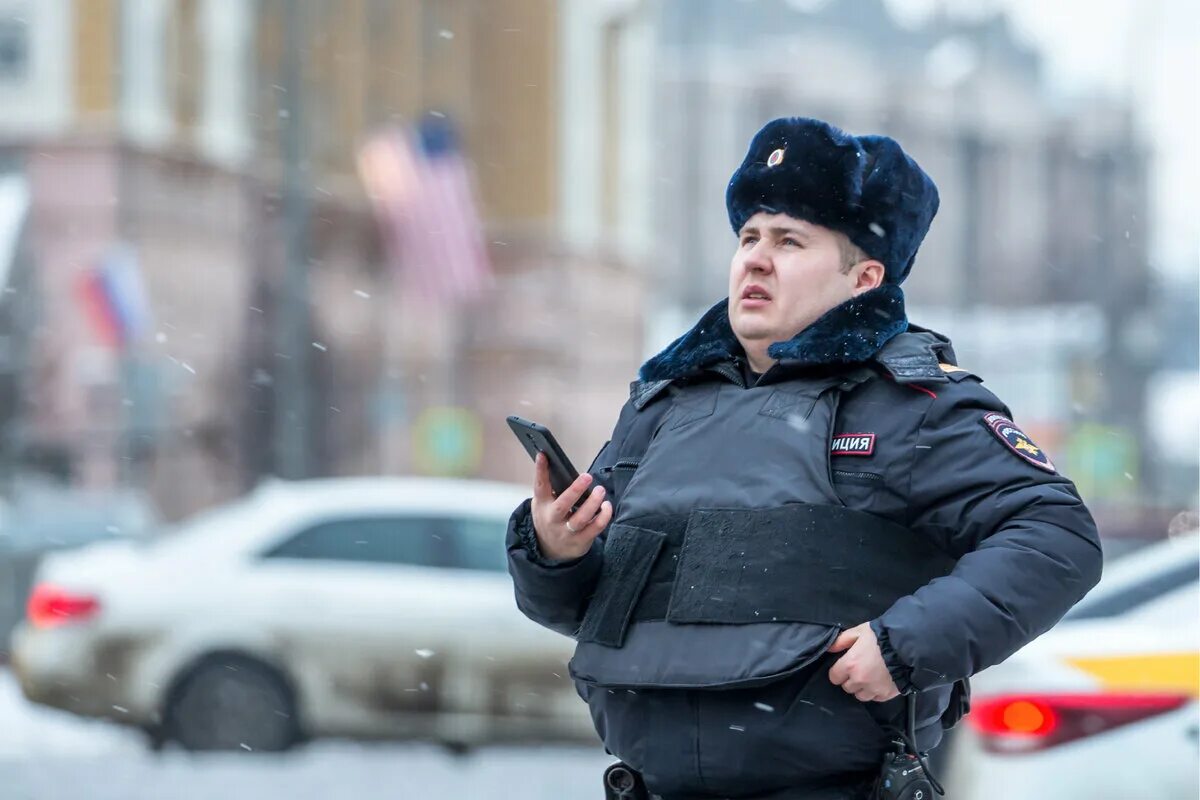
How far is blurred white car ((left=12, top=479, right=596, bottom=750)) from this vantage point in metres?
9.50

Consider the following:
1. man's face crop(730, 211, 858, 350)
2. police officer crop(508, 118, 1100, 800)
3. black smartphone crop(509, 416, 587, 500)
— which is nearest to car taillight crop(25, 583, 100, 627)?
police officer crop(508, 118, 1100, 800)

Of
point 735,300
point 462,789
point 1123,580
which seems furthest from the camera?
point 462,789

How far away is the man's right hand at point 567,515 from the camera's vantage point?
2773 mm

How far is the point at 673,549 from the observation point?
9.18 feet

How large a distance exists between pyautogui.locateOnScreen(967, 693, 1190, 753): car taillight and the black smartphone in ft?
8.11

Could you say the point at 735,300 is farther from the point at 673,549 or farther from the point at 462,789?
the point at 462,789

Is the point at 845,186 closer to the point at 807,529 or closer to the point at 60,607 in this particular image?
the point at 807,529

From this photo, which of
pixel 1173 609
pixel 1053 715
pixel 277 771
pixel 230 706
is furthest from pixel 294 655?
pixel 1053 715

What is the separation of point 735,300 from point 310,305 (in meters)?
29.2

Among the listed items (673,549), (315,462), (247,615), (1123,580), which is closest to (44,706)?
Answer: (247,615)

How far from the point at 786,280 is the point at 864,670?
64cm

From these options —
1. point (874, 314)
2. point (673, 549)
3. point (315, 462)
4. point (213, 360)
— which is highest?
point (874, 314)

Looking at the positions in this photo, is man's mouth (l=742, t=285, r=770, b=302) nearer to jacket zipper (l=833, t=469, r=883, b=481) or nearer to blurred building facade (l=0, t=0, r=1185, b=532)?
jacket zipper (l=833, t=469, r=883, b=481)

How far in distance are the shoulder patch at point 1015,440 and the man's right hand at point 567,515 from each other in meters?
0.57
